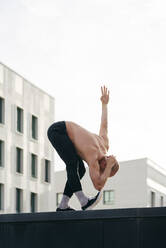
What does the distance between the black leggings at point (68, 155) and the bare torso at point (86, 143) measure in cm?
8

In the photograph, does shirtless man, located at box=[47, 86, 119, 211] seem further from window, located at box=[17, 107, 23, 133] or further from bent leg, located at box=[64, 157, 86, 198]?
window, located at box=[17, 107, 23, 133]

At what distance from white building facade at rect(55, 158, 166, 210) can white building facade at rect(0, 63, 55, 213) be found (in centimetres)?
1078

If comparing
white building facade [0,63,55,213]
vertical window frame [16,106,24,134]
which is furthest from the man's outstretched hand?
vertical window frame [16,106,24,134]

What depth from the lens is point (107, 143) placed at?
34.1 feet

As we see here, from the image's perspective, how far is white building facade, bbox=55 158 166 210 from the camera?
55469 millimetres

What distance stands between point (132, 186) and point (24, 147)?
16750 mm

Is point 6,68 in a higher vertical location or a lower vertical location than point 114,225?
higher

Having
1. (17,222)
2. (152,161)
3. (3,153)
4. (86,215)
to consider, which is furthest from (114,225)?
(152,161)

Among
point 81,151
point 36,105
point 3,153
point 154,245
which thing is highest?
point 36,105

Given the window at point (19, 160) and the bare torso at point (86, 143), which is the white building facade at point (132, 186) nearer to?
the window at point (19, 160)

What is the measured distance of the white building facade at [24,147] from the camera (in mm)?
39531

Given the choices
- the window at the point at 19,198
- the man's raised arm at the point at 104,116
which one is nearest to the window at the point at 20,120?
the window at the point at 19,198

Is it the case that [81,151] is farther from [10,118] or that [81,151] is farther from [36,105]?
[36,105]

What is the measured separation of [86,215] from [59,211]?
1.81 feet
